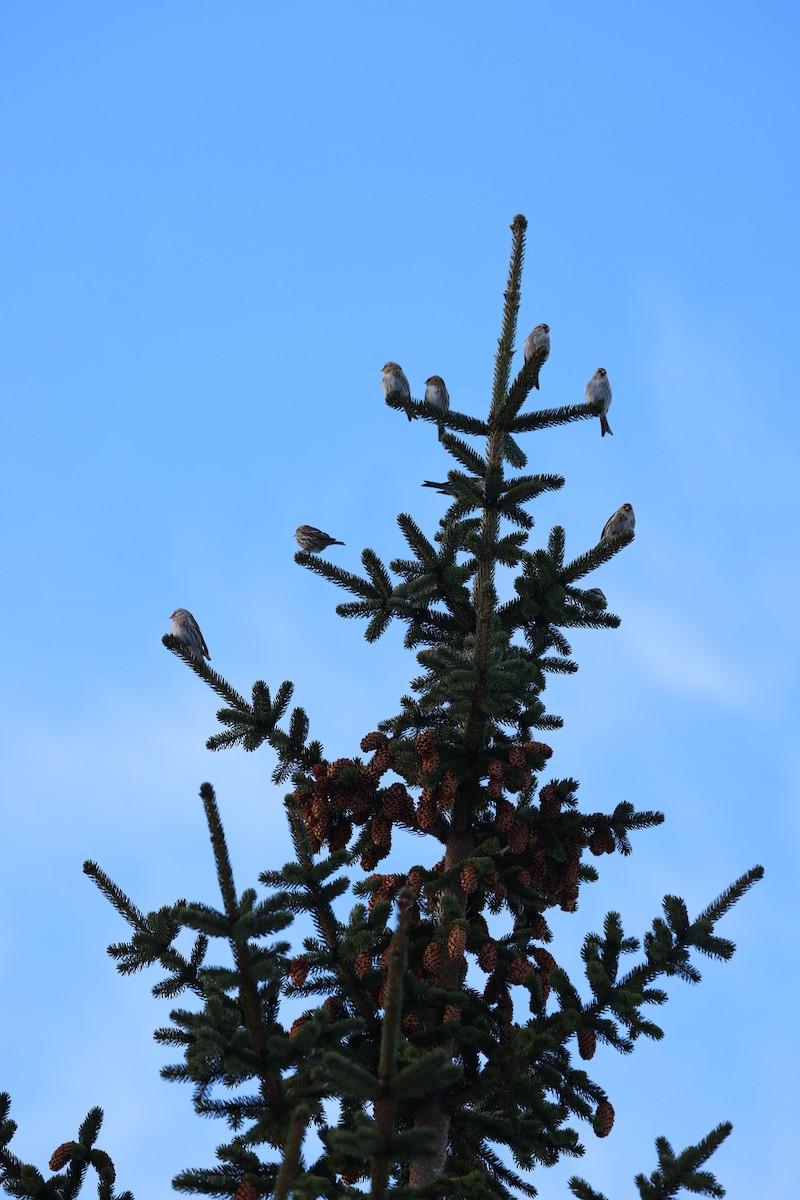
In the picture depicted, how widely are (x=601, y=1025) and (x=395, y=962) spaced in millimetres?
3049

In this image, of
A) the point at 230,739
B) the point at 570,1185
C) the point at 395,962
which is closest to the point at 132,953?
the point at 230,739

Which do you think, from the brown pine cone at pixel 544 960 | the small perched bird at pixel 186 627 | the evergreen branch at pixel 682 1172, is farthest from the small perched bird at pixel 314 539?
the evergreen branch at pixel 682 1172

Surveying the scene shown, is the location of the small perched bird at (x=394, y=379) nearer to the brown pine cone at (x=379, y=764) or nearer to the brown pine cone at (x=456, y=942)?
the brown pine cone at (x=379, y=764)

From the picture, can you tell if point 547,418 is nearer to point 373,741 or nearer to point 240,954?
point 373,741

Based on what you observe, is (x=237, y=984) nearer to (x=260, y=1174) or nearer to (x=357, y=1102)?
(x=260, y=1174)

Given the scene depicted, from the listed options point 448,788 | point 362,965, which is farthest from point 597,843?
point 362,965

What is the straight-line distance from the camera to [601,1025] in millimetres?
6453

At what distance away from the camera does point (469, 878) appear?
22.5ft

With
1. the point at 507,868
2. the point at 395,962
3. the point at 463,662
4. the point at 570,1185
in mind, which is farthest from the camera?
the point at 507,868

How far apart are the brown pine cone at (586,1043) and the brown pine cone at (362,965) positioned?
117 centimetres

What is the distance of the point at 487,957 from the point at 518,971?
0.73 ft

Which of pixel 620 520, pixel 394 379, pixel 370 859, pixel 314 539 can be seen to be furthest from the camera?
pixel 394 379

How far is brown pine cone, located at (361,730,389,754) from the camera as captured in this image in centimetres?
759

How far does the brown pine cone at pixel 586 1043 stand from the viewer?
641cm
